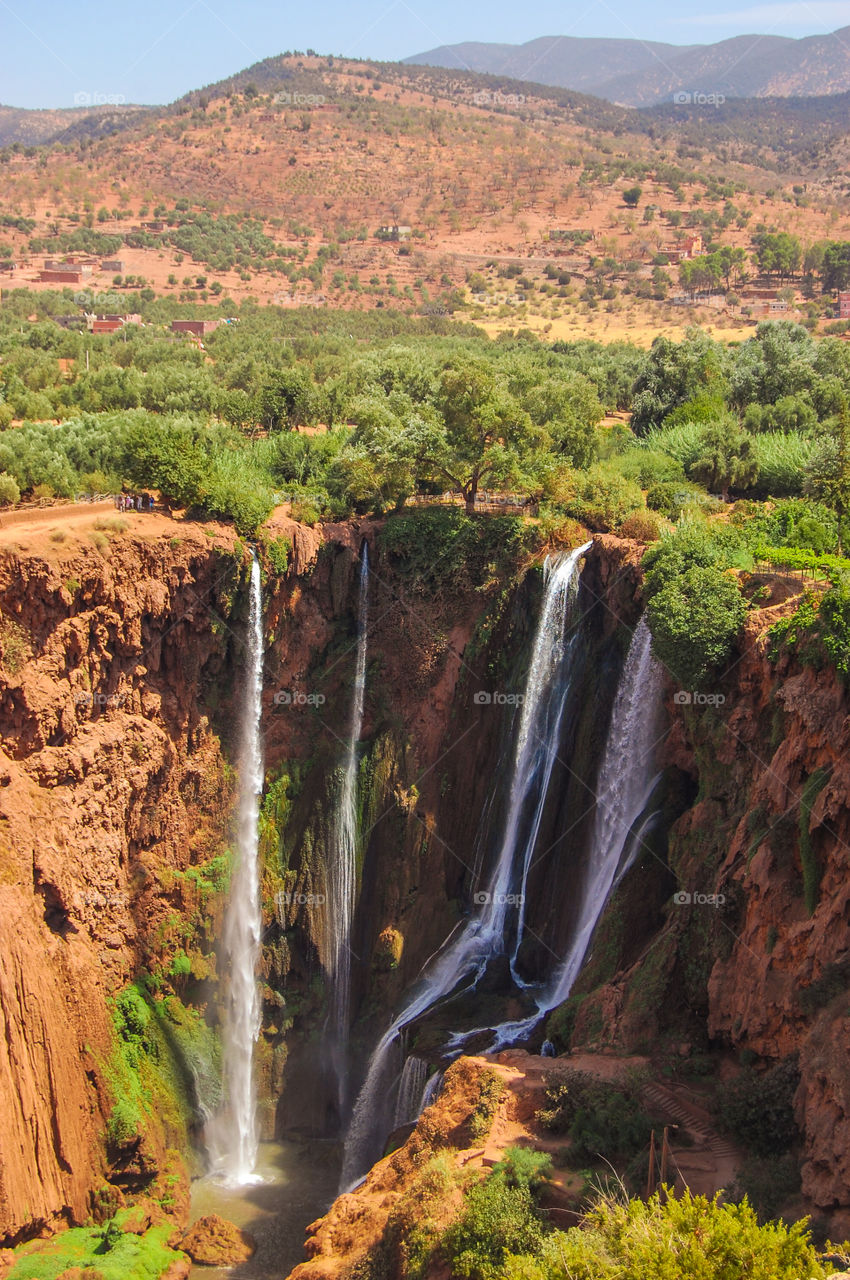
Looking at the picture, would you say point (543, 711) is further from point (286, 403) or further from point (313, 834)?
point (286, 403)

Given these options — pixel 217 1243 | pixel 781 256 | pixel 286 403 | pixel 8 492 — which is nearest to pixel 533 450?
pixel 286 403

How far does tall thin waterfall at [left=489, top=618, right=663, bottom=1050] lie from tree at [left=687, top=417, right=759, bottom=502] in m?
10.7

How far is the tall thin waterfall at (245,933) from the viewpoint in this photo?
31625 millimetres

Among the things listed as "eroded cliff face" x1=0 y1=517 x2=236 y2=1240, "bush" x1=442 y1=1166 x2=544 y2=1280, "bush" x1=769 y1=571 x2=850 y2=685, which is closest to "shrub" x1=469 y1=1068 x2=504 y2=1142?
"bush" x1=442 y1=1166 x2=544 y2=1280

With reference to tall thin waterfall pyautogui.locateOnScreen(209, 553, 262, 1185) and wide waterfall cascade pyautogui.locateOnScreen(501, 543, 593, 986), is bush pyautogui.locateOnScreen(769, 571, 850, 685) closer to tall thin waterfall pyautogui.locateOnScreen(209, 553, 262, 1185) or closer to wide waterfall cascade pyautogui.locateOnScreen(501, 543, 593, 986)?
wide waterfall cascade pyautogui.locateOnScreen(501, 543, 593, 986)

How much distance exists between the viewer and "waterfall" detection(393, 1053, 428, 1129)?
84.3ft

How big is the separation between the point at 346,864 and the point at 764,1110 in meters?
16.8

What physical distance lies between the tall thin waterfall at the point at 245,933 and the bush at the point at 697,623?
1287 centimetres

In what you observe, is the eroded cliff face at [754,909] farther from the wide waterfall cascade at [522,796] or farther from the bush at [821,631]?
the wide waterfall cascade at [522,796]

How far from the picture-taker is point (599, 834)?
2806cm

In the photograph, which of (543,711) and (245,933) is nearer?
(543,711)

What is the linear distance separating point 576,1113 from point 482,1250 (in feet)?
11.0

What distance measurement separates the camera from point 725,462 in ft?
118

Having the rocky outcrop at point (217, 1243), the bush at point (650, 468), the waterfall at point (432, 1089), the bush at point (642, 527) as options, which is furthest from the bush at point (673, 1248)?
the bush at point (650, 468)
